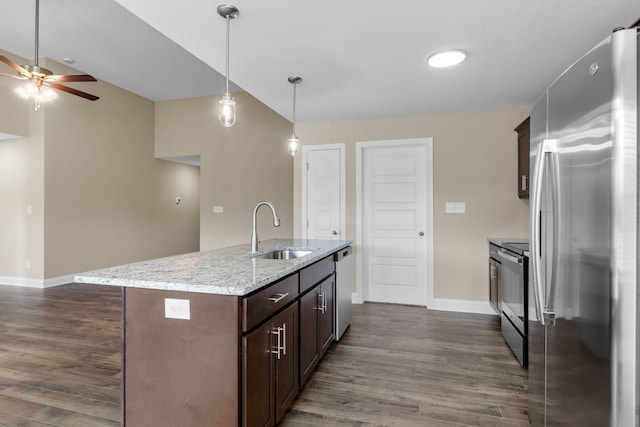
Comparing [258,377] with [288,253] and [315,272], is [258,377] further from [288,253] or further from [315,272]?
[288,253]

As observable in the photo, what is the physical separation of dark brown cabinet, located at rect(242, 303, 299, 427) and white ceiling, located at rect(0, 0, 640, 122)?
184 cm

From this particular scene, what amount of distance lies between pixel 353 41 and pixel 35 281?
5.77 metres

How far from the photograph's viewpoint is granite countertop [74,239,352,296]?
4.77 ft

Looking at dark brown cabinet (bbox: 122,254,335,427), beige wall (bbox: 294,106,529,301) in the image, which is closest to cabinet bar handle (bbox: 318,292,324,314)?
dark brown cabinet (bbox: 122,254,335,427)

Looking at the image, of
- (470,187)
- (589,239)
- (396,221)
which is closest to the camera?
(589,239)

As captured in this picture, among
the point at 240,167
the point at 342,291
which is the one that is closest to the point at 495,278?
the point at 342,291

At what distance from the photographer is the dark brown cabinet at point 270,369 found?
1467 millimetres

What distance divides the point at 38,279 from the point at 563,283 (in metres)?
6.49

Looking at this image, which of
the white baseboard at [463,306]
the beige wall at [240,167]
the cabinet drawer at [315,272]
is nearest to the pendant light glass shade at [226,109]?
the cabinet drawer at [315,272]

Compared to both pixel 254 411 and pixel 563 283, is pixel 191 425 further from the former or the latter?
pixel 563 283

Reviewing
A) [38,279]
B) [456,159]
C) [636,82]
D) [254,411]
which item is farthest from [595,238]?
[38,279]

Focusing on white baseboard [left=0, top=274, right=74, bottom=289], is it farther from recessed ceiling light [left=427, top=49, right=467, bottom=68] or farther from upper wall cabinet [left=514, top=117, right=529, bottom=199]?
upper wall cabinet [left=514, top=117, right=529, bottom=199]

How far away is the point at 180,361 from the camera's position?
1.50 meters

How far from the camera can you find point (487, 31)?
90.0 inches
